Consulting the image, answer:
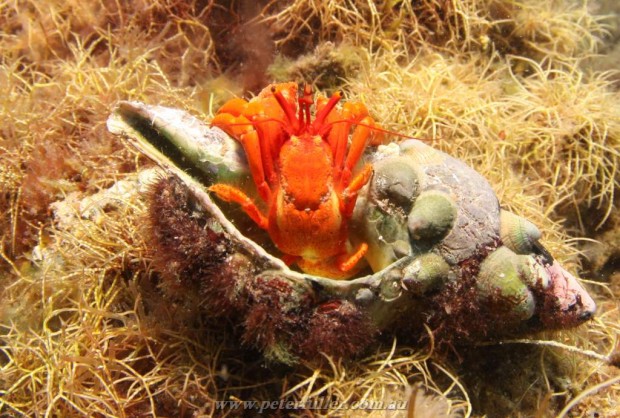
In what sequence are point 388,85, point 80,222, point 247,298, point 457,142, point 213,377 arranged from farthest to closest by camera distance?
point 388,85
point 457,142
point 80,222
point 213,377
point 247,298

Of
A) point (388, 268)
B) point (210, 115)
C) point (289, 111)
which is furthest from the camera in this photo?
point (210, 115)

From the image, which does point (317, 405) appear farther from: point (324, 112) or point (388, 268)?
point (324, 112)

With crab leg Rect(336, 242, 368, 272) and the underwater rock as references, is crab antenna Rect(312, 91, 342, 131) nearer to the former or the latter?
the underwater rock

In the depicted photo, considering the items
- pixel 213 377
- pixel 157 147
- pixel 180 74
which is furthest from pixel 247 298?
pixel 180 74

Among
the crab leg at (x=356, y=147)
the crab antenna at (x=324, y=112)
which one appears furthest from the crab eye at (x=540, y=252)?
the crab antenna at (x=324, y=112)

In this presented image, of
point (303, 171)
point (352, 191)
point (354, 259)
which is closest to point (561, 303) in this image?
point (354, 259)

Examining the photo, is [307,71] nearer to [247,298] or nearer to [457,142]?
[457,142]
